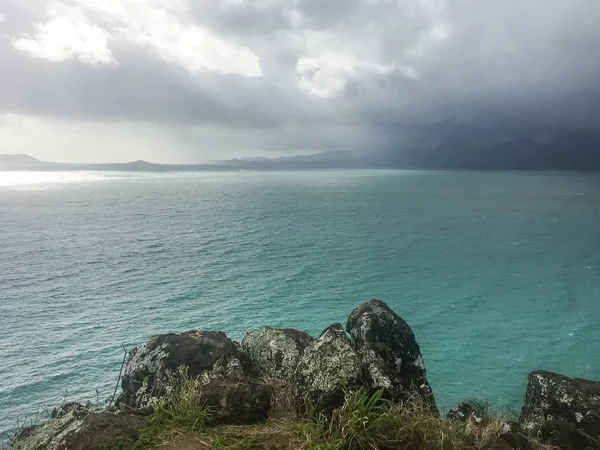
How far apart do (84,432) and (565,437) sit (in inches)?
439

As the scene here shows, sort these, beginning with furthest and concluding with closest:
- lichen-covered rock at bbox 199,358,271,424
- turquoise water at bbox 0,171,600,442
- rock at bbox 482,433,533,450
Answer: turquoise water at bbox 0,171,600,442
lichen-covered rock at bbox 199,358,271,424
rock at bbox 482,433,533,450

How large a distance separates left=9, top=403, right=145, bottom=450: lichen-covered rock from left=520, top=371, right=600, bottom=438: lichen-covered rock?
405 inches

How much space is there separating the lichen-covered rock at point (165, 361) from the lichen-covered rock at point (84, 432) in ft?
7.25

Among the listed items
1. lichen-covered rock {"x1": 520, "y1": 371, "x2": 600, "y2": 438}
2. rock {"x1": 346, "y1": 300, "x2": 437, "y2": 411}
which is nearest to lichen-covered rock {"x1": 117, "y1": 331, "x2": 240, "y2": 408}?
rock {"x1": 346, "y1": 300, "x2": 437, "y2": 411}

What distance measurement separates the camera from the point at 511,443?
8.02 m

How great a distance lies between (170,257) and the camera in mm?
57750

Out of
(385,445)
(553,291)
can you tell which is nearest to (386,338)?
(385,445)

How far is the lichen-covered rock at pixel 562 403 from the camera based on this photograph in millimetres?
11242

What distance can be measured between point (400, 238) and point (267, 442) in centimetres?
7280

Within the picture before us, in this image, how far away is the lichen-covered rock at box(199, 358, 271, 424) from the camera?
25.1 ft

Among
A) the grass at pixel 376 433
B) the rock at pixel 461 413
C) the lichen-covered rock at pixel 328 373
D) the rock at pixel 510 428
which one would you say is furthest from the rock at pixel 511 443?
the rock at pixel 461 413

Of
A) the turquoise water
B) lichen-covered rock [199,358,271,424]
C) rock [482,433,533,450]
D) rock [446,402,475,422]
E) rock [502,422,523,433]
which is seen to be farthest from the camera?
the turquoise water

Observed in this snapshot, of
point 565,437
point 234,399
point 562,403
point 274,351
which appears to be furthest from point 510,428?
point 234,399

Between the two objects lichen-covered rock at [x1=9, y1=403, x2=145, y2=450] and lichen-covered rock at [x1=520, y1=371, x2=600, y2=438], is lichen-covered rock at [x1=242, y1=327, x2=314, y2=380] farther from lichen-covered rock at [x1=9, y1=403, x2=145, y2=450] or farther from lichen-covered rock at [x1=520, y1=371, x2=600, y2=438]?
lichen-covered rock at [x1=520, y1=371, x2=600, y2=438]
